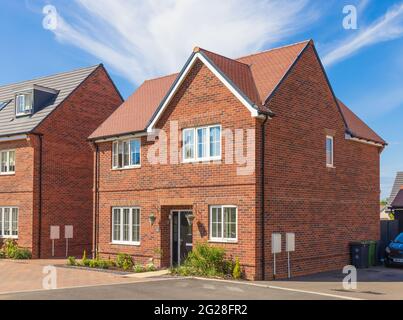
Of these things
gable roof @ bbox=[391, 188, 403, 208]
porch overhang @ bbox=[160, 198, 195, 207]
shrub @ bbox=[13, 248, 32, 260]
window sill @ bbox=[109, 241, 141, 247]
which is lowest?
shrub @ bbox=[13, 248, 32, 260]

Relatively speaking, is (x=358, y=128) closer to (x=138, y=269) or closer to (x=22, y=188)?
(x=138, y=269)

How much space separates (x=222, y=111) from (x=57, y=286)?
747 cm

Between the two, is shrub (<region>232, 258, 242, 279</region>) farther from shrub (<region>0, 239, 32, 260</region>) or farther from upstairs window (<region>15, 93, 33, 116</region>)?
upstairs window (<region>15, 93, 33, 116</region>)

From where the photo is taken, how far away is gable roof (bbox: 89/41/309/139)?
17.7 m

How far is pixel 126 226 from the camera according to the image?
21422 millimetres

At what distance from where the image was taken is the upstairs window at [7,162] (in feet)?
84.7

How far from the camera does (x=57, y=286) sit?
14773mm

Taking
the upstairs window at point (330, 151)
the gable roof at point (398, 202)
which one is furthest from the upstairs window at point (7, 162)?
the gable roof at point (398, 202)

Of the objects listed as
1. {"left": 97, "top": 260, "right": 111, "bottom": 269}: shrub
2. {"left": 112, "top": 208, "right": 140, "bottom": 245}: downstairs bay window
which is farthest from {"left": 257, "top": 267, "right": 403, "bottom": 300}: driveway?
{"left": 112, "top": 208, "right": 140, "bottom": 245}: downstairs bay window

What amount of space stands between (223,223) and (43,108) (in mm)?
13739

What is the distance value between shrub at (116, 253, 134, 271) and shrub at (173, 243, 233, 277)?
3.29 metres

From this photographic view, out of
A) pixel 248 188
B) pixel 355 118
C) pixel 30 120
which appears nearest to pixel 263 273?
pixel 248 188

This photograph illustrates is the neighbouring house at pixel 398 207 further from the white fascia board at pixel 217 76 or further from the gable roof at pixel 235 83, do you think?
the white fascia board at pixel 217 76

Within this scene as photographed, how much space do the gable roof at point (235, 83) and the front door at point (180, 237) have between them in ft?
12.1
